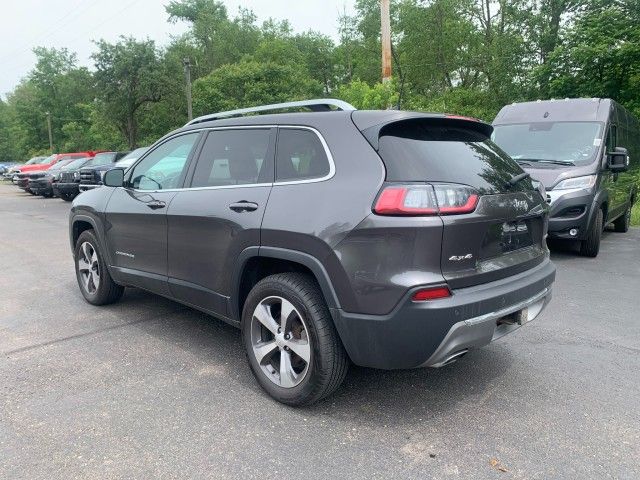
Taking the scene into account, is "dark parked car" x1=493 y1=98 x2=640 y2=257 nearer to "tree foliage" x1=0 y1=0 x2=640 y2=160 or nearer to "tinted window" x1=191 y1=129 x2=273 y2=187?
"tree foliage" x1=0 y1=0 x2=640 y2=160

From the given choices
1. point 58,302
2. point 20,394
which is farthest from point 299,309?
point 58,302

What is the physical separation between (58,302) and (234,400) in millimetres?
3123

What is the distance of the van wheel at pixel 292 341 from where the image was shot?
287 cm

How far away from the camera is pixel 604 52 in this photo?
1636 cm

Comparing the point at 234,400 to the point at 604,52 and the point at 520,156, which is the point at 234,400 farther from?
the point at 604,52

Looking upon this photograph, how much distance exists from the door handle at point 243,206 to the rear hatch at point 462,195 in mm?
848

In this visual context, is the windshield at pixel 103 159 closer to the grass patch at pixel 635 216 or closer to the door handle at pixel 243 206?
the grass patch at pixel 635 216

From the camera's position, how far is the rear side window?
2.78m

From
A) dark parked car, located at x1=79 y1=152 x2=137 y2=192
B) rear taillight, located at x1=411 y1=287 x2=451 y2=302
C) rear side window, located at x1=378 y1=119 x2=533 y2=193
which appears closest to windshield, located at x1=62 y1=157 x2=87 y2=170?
dark parked car, located at x1=79 y1=152 x2=137 y2=192

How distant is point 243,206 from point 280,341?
2.89 feet

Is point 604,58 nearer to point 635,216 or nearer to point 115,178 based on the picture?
point 635,216

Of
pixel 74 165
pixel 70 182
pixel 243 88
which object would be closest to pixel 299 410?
pixel 70 182

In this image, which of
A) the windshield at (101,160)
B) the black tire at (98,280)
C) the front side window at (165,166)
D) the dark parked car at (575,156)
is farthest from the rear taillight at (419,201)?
the windshield at (101,160)

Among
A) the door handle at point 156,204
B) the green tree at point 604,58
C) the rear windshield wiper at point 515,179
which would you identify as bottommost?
the door handle at point 156,204
